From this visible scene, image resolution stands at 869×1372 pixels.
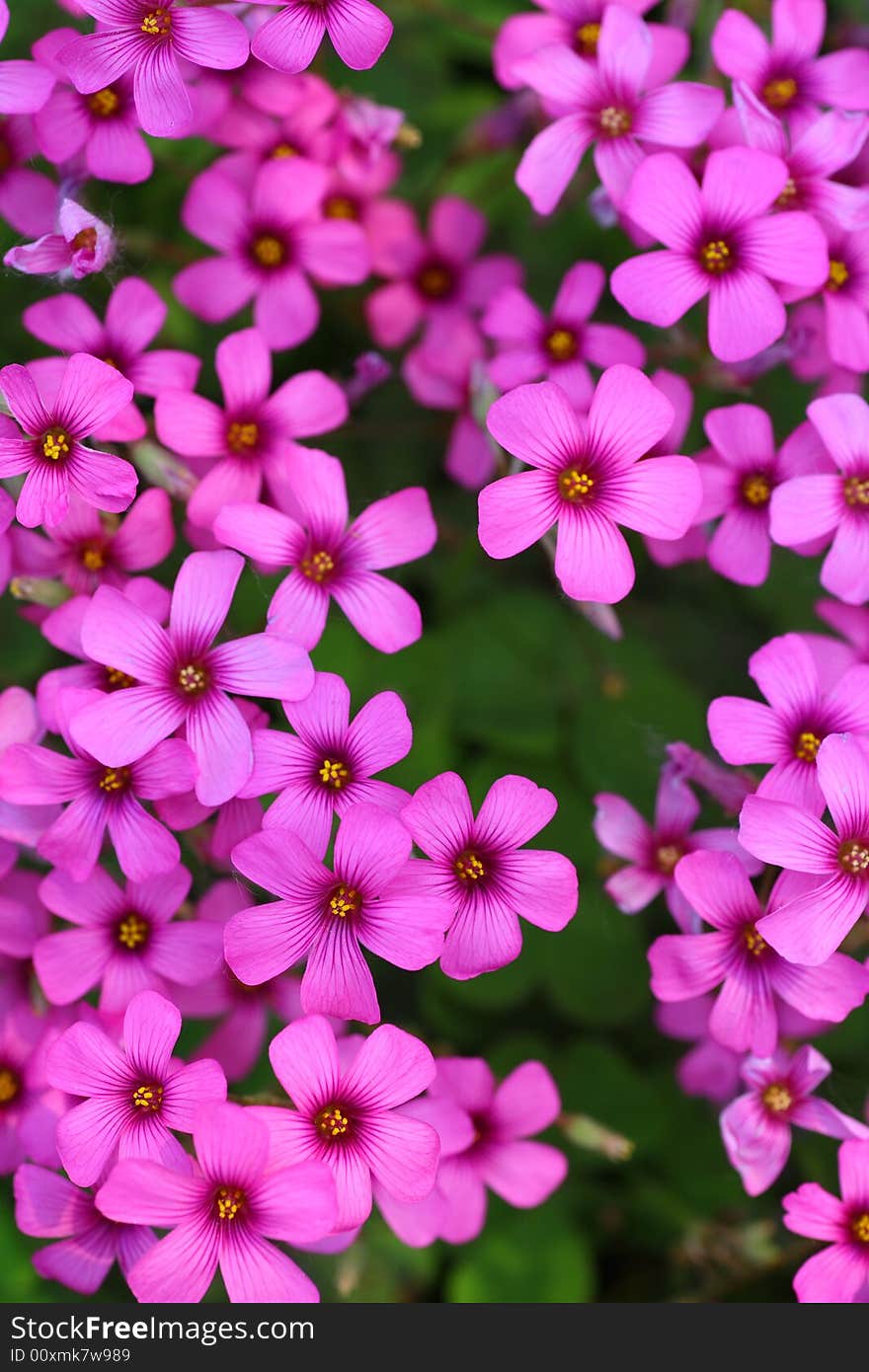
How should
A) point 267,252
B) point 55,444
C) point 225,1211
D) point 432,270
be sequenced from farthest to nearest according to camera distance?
1. point 432,270
2. point 267,252
3. point 55,444
4. point 225,1211

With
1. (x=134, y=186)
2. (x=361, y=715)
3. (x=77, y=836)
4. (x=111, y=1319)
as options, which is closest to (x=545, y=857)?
(x=361, y=715)

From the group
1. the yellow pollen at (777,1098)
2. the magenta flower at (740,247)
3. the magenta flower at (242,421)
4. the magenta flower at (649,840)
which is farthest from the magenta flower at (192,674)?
the yellow pollen at (777,1098)

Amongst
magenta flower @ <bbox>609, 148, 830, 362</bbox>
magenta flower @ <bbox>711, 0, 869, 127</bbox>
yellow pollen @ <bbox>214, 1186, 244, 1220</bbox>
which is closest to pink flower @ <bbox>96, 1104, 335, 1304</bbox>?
yellow pollen @ <bbox>214, 1186, 244, 1220</bbox>

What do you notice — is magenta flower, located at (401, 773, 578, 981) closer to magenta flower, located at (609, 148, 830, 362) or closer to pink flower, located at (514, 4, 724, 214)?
magenta flower, located at (609, 148, 830, 362)

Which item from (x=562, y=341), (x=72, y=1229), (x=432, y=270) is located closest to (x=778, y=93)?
(x=562, y=341)

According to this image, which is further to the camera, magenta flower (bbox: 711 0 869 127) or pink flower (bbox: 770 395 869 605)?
magenta flower (bbox: 711 0 869 127)

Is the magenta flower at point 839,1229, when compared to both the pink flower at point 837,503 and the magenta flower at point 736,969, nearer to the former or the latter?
the magenta flower at point 736,969

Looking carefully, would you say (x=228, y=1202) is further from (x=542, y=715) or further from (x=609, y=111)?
(x=609, y=111)
